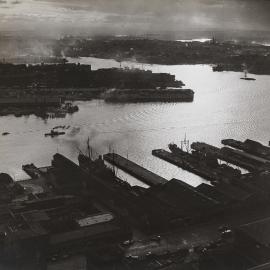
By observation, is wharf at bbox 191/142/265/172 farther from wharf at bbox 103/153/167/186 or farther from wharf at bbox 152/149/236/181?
wharf at bbox 103/153/167/186

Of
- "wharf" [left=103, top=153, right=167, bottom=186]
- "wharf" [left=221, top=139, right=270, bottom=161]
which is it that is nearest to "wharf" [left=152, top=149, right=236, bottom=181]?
"wharf" [left=103, top=153, right=167, bottom=186]

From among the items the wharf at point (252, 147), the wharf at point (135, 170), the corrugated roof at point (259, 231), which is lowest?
the wharf at point (135, 170)

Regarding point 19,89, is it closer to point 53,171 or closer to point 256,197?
point 53,171

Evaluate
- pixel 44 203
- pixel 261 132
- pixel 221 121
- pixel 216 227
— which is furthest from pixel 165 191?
pixel 221 121

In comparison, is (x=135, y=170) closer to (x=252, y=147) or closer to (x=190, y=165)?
(x=190, y=165)

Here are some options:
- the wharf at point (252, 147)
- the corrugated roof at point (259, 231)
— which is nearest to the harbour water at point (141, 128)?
the wharf at point (252, 147)

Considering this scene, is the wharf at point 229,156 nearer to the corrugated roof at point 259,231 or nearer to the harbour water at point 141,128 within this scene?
the harbour water at point 141,128

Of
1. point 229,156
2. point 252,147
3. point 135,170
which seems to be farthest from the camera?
point 252,147

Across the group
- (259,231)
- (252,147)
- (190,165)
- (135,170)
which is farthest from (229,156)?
(259,231)
